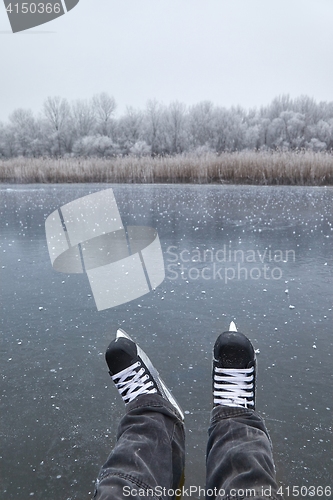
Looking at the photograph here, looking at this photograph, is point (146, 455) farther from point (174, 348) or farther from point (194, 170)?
point (194, 170)

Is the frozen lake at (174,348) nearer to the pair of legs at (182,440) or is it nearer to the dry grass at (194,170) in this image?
the pair of legs at (182,440)

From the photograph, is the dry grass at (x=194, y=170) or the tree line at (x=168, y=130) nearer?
the dry grass at (x=194, y=170)

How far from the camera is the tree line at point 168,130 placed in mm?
30859

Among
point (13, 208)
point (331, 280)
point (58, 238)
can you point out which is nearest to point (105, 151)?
point (13, 208)

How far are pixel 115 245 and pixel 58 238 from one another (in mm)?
909

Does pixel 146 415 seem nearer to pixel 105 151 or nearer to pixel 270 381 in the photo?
pixel 270 381

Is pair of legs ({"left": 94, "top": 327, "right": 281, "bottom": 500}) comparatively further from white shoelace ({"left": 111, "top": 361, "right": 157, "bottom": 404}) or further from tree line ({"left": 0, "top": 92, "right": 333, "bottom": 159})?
tree line ({"left": 0, "top": 92, "right": 333, "bottom": 159})

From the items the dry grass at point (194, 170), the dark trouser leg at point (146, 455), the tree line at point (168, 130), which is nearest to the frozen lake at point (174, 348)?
the dark trouser leg at point (146, 455)

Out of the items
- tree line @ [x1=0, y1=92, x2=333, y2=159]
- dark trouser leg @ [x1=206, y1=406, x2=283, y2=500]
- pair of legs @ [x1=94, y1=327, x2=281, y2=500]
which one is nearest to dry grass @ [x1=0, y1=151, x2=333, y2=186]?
pair of legs @ [x1=94, y1=327, x2=281, y2=500]

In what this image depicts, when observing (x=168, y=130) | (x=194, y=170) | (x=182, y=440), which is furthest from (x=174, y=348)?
(x=168, y=130)

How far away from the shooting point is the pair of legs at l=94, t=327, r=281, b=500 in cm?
98

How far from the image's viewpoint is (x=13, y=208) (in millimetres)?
6551

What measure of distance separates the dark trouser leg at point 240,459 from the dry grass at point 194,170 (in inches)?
399

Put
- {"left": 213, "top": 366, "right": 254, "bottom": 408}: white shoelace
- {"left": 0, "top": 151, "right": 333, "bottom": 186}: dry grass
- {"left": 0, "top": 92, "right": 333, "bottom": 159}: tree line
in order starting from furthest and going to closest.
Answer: {"left": 0, "top": 92, "right": 333, "bottom": 159}: tree line
{"left": 0, "top": 151, "right": 333, "bottom": 186}: dry grass
{"left": 213, "top": 366, "right": 254, "bottom": 408}: white shoelace
